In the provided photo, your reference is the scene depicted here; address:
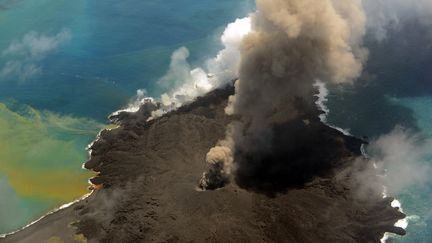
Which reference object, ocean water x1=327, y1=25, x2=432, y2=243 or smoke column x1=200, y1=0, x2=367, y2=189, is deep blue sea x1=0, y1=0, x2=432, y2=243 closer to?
ocean water x1=327, y1=25, x2=432, y2=243

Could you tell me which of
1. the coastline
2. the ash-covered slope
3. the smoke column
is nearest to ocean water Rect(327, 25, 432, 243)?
the coastline

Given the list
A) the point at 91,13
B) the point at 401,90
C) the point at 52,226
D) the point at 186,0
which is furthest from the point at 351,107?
the point at 91,13

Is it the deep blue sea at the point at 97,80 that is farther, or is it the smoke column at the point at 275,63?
the deep blue sea at the point at 97,80

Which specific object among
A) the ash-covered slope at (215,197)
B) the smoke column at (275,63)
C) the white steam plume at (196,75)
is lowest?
the ash-covered slope at (215,197)

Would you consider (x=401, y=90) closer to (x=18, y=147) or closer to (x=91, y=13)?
(x=18, y=147)

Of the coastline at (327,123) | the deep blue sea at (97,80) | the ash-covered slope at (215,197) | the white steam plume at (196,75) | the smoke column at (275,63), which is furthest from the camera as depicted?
the white steam plume at (196,75)

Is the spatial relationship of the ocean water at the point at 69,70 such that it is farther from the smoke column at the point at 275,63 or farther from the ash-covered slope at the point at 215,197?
the smoke column at the point at 275,63

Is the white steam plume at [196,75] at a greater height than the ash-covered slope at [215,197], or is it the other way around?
the white steam plume at [196,75]

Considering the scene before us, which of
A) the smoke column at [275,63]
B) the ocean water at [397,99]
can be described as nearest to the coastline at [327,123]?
the ocean water at [397,99]
